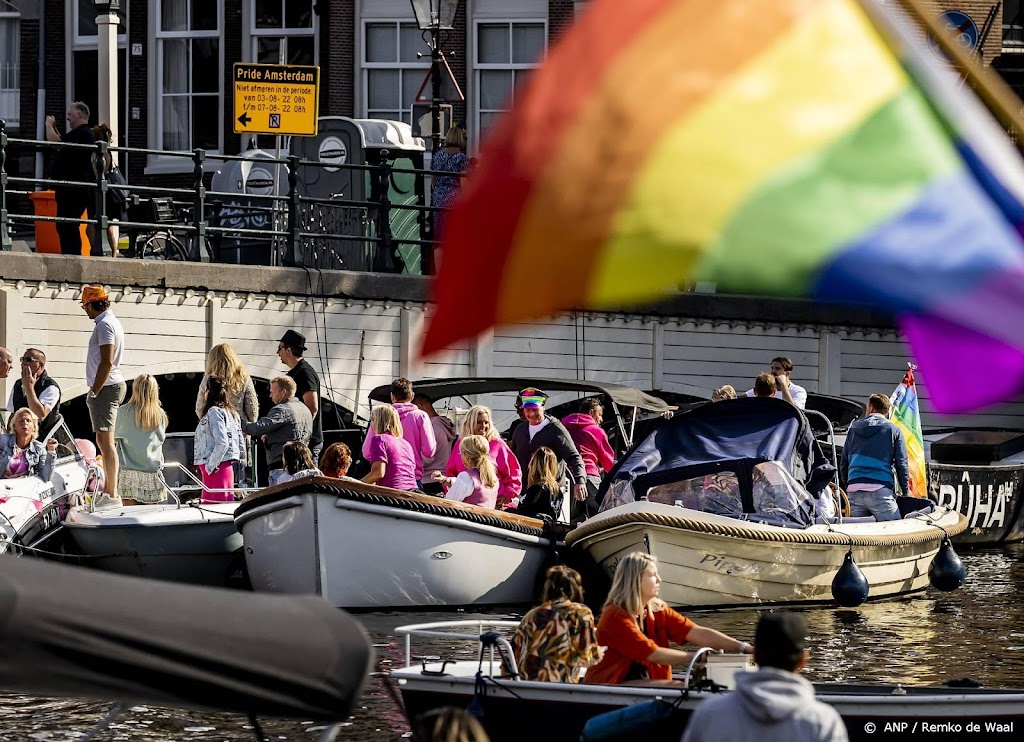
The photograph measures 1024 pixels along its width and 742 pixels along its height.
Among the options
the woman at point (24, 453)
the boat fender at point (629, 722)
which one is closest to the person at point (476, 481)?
the woman at point (24, 453)

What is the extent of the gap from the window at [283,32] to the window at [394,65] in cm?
91

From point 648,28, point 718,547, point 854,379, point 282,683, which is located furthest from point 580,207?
point 854,379

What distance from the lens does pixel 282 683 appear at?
4957 mm

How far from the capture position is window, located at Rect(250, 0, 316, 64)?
2834 centimetres

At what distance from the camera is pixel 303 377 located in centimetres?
1717

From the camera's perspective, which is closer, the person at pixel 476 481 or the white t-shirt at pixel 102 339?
the person at pixel 476 481

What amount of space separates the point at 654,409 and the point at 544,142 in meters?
14.3

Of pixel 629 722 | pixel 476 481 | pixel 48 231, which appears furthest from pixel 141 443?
pixel 629 722

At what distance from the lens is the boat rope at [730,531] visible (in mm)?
14617

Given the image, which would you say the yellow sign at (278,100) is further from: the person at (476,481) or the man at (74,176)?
the person at (476,481)

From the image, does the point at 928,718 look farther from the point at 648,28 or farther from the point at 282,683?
the point at 648,28

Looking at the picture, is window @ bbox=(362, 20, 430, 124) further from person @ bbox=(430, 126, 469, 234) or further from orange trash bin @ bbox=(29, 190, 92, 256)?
orange trash bin @ bbox=(29, 190, 92, 256)

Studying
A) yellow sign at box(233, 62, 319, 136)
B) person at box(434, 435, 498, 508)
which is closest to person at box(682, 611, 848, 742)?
person at box(434, 435, 498, 508)

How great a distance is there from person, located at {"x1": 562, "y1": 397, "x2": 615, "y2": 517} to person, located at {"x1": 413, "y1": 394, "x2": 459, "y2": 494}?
43.0 inches
